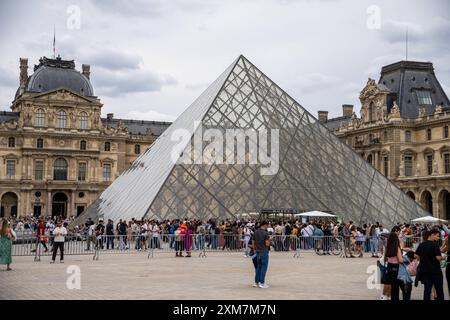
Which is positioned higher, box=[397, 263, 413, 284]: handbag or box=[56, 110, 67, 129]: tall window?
A: box=[56, 110, 67, 129]: tall window

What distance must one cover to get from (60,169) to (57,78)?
365 inches

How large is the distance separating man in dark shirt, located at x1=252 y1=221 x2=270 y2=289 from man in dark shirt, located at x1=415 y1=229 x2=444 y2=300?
114 inches

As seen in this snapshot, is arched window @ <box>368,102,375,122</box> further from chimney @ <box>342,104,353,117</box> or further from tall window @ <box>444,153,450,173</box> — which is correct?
chimney @ <box>342,104,353,117</box>

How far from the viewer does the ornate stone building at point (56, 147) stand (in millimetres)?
61781

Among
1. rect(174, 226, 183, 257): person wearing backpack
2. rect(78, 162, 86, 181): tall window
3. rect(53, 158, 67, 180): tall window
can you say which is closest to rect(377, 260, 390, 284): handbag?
rect(174, 226, 183, 257): person wearing backpack

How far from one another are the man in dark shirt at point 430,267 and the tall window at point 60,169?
57.8 m

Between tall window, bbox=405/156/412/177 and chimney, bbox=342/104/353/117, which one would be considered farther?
chimney, bbox=342/104/353/117

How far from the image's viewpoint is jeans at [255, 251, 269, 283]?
35.6 feet

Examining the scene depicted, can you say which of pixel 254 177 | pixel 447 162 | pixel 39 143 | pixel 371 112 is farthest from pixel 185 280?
pixel 39 143

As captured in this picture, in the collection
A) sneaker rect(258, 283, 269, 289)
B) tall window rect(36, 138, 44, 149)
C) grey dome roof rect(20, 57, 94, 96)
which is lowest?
sneaker rect(258, 283, 269, 289)

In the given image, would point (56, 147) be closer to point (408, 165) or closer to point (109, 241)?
point (408, 165)

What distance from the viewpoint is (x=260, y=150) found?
26.4 metres
